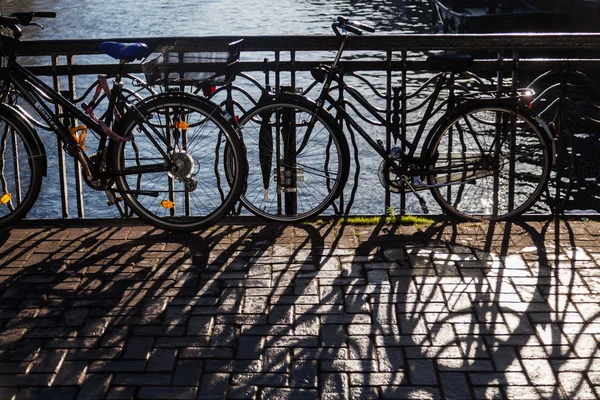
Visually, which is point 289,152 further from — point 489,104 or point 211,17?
point 211,17

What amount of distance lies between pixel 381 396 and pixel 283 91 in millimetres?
2818

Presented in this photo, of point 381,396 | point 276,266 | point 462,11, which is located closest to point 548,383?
point 381,396

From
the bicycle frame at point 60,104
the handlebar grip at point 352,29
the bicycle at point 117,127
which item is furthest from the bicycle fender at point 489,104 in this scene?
the bicycle frame at point 60,104

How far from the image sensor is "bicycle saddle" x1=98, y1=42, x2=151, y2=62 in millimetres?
5465

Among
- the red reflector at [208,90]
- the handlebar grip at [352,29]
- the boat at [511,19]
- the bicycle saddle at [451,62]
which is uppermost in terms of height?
the handlebar grip at [352,29]

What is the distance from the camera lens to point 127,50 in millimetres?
5465

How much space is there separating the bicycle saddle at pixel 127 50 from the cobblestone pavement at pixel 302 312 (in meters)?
1.16

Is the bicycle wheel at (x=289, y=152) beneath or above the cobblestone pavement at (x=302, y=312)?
above

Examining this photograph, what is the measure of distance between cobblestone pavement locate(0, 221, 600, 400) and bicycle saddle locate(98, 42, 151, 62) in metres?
1.16

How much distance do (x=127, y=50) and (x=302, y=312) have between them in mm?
1972

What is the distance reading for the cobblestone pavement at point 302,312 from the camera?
392 centimetres

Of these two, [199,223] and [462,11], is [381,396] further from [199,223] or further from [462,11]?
[462,11]

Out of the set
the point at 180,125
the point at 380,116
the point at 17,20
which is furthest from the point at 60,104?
the point at 380,116

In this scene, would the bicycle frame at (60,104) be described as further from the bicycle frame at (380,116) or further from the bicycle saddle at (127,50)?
the bicycle frame at (380,116)
